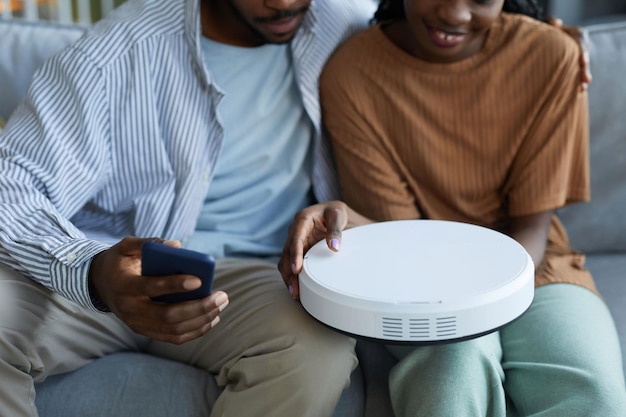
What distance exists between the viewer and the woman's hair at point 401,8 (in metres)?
1.64

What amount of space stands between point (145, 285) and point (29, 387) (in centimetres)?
29

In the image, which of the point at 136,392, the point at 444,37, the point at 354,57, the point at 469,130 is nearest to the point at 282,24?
the point at 354,57

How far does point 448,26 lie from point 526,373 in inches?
23.2

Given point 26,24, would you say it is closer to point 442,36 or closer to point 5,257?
point 5,257

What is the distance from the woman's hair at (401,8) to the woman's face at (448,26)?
79 millimetres

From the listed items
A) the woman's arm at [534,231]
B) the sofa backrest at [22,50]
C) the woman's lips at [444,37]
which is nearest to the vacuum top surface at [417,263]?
the woman's arm at [534,231]

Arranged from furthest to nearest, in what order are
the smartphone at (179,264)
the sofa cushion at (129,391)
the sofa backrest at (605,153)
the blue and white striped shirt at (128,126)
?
the sofa backrest at (605,153)
the blue and white striped shirt at (128,126)
the sofa cushion at (129,391)
the smartphone at (179,264)

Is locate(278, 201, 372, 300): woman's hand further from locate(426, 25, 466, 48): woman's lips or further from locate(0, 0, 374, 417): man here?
locate(426, 25, 466, 48): woman's lips

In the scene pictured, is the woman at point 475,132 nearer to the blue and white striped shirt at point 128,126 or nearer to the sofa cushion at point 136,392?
the blue and white striped shirt at point 128,126

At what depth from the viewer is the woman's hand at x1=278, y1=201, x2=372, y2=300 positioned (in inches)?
49.4

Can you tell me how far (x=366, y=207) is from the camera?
1601 millimetres

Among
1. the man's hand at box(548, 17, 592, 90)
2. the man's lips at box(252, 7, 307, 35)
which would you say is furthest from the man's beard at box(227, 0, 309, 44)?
the man's hand at box(548, 17, 592, 90)

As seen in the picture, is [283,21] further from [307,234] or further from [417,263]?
A: [417,263]

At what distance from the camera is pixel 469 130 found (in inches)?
61.7
